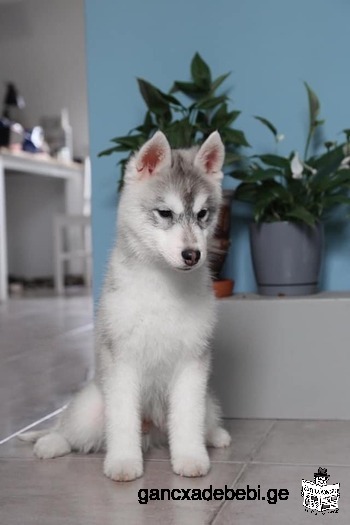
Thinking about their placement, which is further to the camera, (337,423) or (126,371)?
Result: (337,423)

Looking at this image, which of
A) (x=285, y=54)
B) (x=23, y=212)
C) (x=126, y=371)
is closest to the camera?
(x=126, y=371)

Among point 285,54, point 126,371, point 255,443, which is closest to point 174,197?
point 126,371

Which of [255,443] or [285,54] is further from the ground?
[285,54]

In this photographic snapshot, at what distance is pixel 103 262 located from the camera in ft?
8.95

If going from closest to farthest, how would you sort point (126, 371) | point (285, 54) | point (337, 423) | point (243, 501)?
point (243, 501)
point (126, 371)
point (337, 423)
point (285, 54)

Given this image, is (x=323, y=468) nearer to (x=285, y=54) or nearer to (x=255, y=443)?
(x=255, y=443)

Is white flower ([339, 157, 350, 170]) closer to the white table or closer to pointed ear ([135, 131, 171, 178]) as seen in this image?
pointed ear ([135, 131, 171, 178])

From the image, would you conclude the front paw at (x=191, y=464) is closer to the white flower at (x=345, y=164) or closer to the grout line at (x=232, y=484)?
the grout line at (x=232, y=484)

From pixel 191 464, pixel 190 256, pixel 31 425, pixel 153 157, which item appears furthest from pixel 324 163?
pixel 31 425

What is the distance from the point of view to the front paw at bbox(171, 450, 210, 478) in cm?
173

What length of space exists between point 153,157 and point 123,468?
2.28 feet

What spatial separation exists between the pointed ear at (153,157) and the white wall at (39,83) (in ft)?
22.9

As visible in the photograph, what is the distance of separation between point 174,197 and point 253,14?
126 cm

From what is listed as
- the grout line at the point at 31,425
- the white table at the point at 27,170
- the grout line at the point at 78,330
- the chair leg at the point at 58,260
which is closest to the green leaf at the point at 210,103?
the grout line at the point at 31,425
